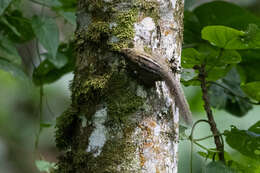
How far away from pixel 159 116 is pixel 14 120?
14.1 feet

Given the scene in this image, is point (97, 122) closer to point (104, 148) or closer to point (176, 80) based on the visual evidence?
point (104, 148)

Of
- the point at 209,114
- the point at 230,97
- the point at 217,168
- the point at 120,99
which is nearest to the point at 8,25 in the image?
the point at 120,99

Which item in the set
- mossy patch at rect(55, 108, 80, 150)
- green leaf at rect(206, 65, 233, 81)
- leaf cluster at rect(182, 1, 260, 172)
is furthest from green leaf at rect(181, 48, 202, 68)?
mossy patch at rect(55, 108, 80, 150)

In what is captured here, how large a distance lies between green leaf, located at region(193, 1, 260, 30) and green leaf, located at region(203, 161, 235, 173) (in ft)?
2.69

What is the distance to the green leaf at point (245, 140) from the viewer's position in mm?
1385

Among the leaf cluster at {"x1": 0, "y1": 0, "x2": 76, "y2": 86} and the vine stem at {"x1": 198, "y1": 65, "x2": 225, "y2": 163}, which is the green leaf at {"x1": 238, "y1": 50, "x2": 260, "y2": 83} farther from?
the leaf cluster at {"x1": 0, "y1": 0, "x2": 76, "y2": 86}

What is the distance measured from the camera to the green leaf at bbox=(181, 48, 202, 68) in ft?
4.79

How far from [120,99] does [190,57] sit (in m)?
0.49

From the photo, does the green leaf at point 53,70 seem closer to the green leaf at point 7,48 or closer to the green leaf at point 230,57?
the green leaf at point 7,48

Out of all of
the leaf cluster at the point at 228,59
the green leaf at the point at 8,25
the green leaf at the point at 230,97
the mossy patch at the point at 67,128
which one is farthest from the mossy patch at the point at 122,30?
the green leaf at the point at 230,97

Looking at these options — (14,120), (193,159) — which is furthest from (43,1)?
(14,120)

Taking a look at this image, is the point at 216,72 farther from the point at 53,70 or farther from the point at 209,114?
the point at 53,70

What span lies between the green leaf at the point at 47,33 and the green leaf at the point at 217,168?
773mm

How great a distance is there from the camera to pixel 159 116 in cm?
111
